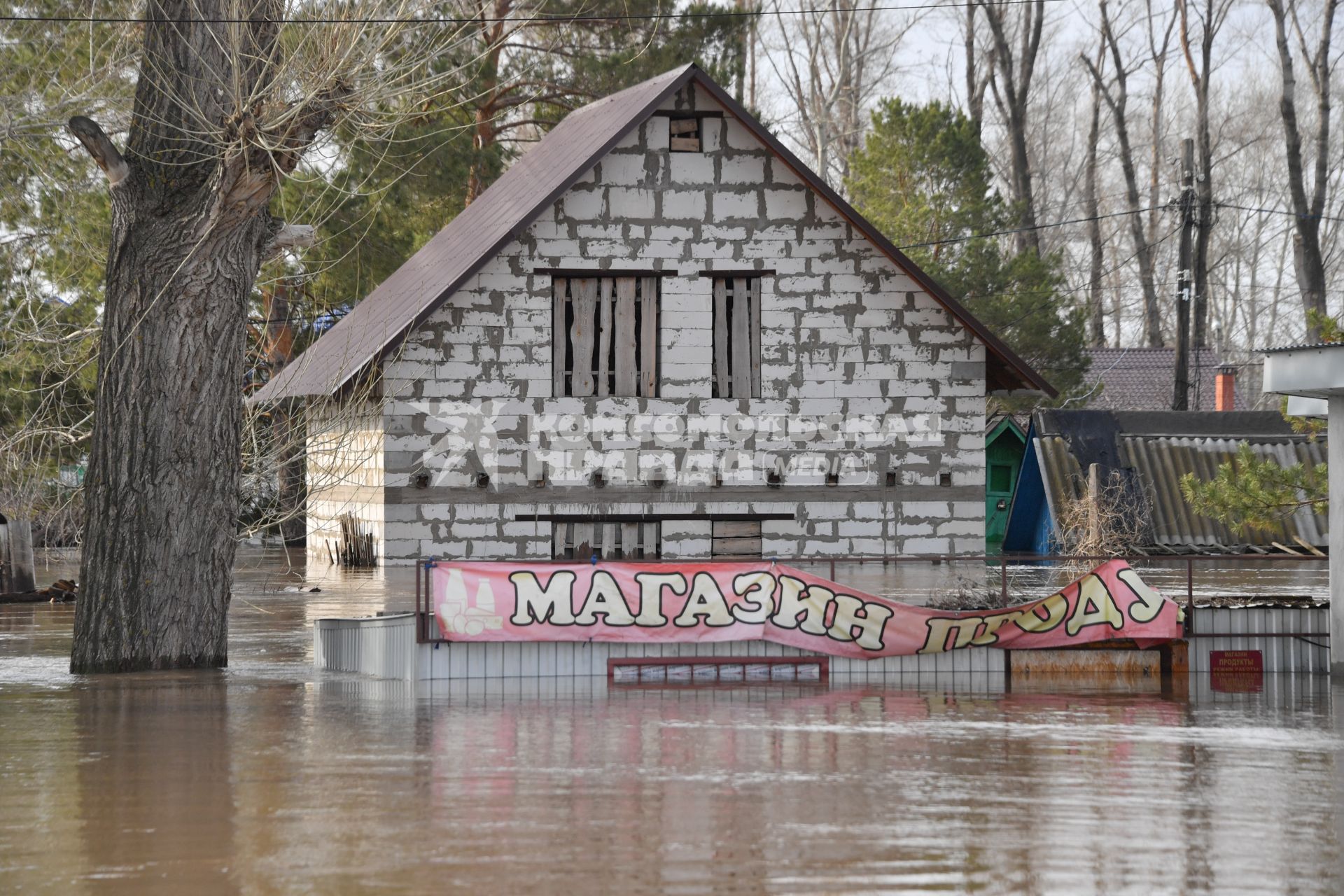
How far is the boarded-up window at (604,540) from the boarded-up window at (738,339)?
7.31 feet

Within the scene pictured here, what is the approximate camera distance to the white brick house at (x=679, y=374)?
74.3ft

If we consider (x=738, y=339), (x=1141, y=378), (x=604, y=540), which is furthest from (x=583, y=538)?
(x=1141, y=378)

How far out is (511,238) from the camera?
22391mm

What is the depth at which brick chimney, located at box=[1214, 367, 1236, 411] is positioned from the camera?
4275 cm

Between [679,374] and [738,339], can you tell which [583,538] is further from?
[738,339]

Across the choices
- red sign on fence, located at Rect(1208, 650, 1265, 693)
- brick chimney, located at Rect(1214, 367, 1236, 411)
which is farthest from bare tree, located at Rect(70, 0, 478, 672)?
brick chimney, located at Rect(1214, 367, 1236, 411)

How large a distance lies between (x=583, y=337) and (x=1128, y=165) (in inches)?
1351

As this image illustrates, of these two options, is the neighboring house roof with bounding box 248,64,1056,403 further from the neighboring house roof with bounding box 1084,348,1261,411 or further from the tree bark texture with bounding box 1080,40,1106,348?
the tree bark texture with bounding box 1080,40,1106,348

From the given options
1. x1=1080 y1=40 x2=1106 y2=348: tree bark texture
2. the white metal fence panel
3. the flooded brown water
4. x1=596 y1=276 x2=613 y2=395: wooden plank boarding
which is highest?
x1=1080 y1=40 x2=1106 y2=348: tree bark texture

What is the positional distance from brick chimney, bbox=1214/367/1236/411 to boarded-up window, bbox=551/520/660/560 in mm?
24000

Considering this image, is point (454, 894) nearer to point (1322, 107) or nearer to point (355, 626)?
point (355, 626)

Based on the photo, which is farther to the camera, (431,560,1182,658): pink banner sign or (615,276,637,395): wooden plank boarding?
(615,276,637,395): wooden plank boarding

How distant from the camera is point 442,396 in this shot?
22547mm

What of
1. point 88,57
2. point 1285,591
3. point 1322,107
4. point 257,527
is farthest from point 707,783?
point 1322,107
